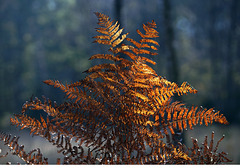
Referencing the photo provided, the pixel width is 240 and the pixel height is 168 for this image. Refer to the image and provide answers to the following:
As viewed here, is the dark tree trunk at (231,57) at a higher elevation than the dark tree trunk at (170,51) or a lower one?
higher

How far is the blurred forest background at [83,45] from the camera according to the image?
9.43 m

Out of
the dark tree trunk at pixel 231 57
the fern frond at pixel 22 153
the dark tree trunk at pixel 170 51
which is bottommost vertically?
the fern frond at pixel 22 153

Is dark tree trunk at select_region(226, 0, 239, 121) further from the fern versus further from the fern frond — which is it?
the fern frond

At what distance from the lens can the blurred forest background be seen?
9.43 meters

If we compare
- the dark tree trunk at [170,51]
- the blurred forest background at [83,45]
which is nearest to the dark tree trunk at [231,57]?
the blurred forest background at [83,45]

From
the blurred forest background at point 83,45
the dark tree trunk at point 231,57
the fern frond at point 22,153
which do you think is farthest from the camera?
the blurred forest background at point 83,45

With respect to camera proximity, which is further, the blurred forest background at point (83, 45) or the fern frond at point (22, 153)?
the blurred forest background at point (83, 45)

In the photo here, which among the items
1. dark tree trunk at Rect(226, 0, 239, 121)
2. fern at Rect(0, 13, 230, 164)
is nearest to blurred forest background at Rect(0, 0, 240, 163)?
dark tree trunk at Rect(226, 0, 239, 121)

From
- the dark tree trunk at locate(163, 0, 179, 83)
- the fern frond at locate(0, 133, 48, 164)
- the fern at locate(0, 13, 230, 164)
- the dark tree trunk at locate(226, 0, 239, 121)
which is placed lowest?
the fern frond at locate(0, 133, 48, 164)

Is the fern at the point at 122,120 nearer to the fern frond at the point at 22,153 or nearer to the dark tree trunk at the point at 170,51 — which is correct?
the fern frond at the point at 22,153

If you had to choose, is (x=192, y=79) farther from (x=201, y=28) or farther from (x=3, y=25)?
(x=3, y=25)

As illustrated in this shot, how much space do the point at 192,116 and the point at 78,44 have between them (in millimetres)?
10857

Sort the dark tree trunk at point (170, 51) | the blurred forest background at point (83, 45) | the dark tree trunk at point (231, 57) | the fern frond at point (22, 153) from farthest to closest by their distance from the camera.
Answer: the blurred forest background at point (83, 45) → the dark tree trunk at point (231, 57) → the dark tree trunk at point (170, 51) → the fern frond at point (22, 153)

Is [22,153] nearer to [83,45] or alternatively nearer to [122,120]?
[122,120]
